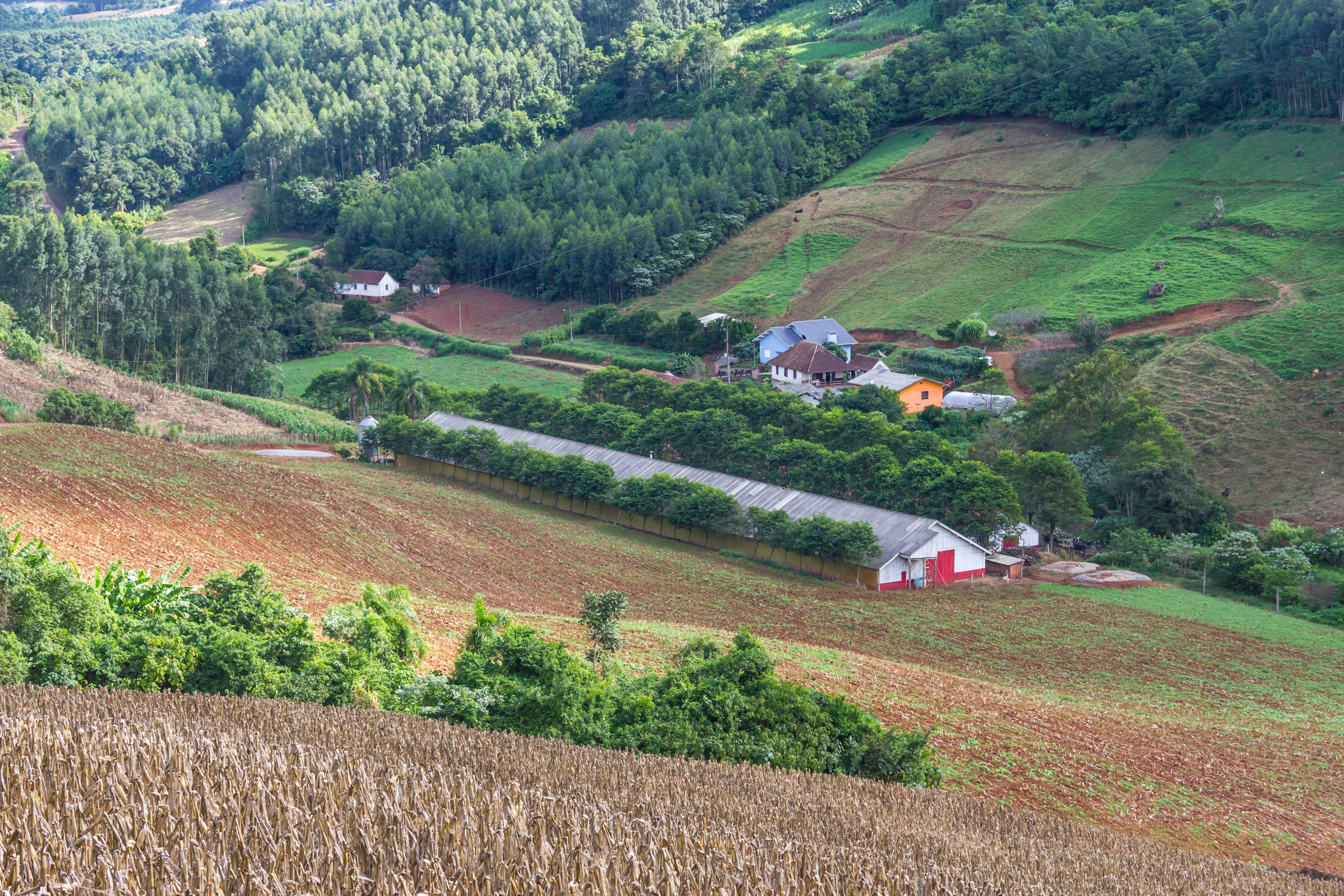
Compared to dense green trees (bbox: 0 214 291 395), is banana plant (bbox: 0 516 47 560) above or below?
above

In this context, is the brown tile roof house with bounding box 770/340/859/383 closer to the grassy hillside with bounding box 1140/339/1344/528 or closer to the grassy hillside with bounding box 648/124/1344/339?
the grassy hillside with bounding box 648/124/1344/339

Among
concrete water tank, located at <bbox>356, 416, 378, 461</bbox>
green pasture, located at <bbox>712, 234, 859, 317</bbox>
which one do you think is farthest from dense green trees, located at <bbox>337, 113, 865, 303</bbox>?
concrete water tank, located at <bbox>356, 416, 378, 461</bbox>

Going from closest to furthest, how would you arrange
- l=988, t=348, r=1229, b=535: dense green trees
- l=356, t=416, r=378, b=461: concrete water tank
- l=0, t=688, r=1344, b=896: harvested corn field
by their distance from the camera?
l=0, t=688, r=1344, b=896: harvested corn field, l=988, t=348, r=1229, b=535: dense green trees, l=356, t=416, r=378, b=461: concrete water tank

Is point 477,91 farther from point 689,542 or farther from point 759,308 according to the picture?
point 689,542

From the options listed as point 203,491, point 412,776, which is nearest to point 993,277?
point 203,491

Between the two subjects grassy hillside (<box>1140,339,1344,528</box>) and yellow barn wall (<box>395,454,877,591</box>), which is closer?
yellow barn wall (<box>395,454,877,591</box>)

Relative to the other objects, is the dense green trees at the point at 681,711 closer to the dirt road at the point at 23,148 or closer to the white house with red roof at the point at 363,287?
the white house with red roof at the point at 363,287
